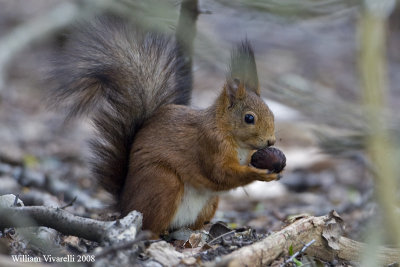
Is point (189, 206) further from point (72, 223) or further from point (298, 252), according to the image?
point (72, 223)

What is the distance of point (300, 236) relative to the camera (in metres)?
2.91

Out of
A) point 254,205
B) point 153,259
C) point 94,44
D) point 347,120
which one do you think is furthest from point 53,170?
point 347,120

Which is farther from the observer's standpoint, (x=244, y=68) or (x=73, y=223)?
(x=244, y=68)

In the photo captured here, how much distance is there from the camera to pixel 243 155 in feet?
11.4

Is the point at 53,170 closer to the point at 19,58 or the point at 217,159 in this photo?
the point at 217,159

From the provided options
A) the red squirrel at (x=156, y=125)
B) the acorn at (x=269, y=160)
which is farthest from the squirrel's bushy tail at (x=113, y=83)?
the acorn at (x=269, y=160)

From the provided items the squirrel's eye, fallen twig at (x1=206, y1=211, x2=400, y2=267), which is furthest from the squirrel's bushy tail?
fallen twig at (x1=206, y1=211, x2=400, y2=267)

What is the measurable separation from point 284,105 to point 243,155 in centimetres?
108

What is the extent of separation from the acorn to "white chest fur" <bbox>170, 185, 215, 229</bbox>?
0.32m

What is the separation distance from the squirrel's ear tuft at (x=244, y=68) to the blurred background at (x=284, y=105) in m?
0.09

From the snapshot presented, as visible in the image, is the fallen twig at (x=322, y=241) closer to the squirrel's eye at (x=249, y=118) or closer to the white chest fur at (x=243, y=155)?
the white chest fur at (x=243, y=155)

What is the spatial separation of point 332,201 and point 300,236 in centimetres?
267

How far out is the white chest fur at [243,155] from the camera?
3.47 meters

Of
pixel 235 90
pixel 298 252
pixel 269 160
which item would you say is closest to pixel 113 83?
pixel 235 90
